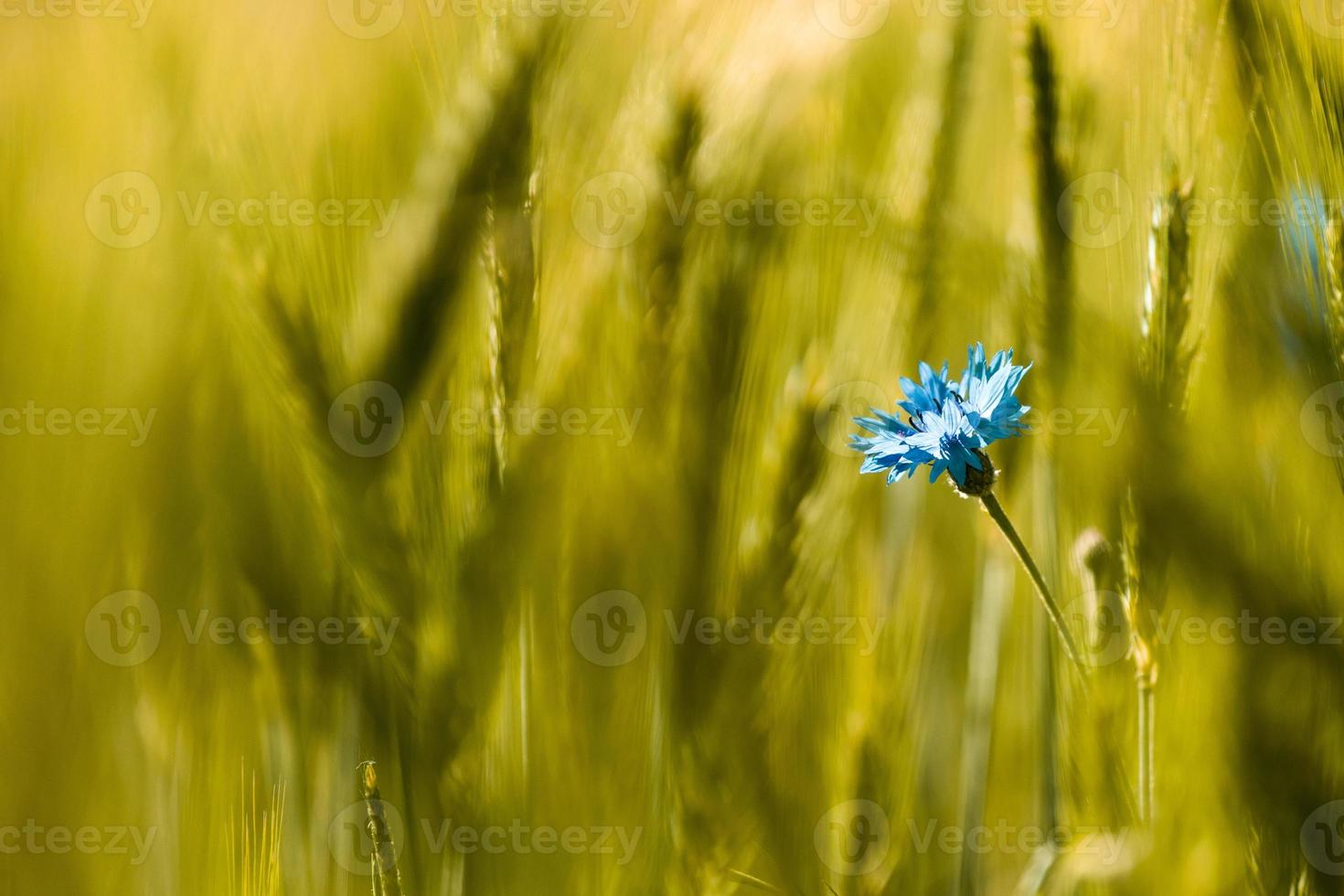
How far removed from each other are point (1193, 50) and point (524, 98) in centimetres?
33

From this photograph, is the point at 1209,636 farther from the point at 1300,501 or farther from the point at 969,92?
the point at 969,92

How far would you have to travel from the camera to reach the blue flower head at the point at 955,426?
0.35 m

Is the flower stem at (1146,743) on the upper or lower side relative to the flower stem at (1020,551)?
lower

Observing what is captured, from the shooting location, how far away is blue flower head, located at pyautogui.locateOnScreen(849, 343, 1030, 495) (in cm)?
35

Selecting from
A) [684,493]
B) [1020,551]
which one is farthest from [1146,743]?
[684,493]

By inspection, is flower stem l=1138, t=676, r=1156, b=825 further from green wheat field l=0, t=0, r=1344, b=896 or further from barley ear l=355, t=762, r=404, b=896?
barley ear l=355, t=762, r=404, b=896

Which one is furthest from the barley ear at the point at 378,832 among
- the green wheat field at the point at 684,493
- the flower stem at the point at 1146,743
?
the flower stem at the point at 1146,743

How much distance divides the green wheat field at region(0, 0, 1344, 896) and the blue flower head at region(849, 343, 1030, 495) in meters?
0.06

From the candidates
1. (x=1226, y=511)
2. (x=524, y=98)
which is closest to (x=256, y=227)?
(x=524, y=98)

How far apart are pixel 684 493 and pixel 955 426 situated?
15 cm

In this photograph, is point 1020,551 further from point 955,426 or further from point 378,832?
point 378,832

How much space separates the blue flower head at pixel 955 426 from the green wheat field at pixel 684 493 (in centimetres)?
6

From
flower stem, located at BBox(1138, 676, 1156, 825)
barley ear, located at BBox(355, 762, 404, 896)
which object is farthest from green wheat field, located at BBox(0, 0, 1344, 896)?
barley ear, located at BBox(355, 762, 404, 896)

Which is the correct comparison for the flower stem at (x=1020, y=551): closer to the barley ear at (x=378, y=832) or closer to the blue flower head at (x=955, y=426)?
the blue flower head at (x=955, y=426)
